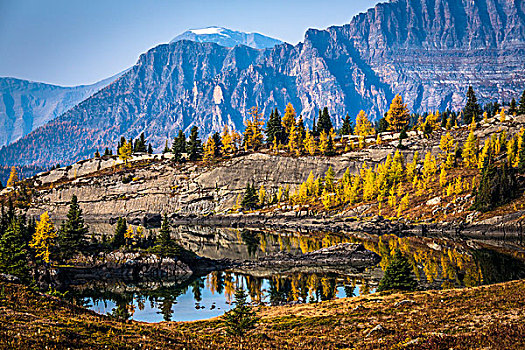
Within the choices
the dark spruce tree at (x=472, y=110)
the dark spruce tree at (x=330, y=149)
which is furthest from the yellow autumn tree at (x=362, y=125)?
the dark spruce tree at (x=472, y=110)

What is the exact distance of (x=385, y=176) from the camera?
15125cm

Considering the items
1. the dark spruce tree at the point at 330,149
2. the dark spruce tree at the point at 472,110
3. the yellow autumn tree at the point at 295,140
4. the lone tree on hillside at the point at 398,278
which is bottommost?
the lone tree on hillside at the point at 398,278

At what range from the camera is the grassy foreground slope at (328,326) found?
1861 centimetres

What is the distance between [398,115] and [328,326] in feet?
576

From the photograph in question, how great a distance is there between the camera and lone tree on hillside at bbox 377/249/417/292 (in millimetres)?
46969

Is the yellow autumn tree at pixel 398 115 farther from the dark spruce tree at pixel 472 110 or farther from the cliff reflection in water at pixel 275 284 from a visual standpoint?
the cliff reflection in water at pixel 275 284

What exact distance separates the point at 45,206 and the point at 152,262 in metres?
142

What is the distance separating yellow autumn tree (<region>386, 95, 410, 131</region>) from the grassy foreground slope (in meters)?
162

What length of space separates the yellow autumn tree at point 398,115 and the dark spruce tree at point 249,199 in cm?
7835

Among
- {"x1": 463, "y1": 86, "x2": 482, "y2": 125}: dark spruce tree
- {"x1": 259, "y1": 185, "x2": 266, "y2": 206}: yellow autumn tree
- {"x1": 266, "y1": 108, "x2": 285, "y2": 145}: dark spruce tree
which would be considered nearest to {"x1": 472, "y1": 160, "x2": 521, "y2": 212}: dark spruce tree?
{"x1": 463, "y1": 86, "x2": 482, "y2": 125}: dark spruce tree

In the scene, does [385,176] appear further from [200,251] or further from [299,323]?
[299,323]

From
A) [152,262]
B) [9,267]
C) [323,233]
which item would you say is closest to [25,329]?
[9,267]

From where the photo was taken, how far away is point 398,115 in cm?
19275

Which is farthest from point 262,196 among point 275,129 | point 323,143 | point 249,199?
point 275,129
